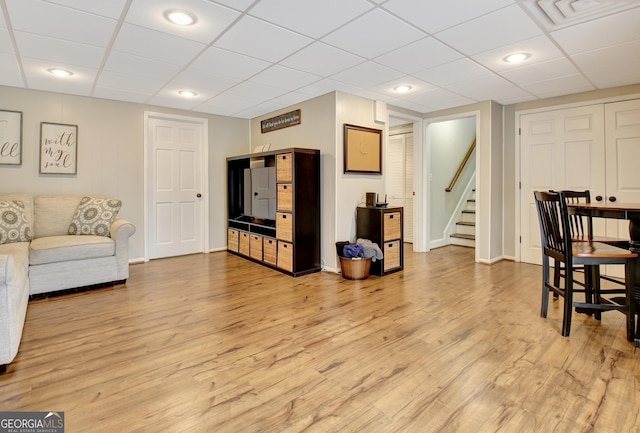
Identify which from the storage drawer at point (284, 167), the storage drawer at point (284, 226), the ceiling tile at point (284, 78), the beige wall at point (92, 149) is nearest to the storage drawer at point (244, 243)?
the storage drawer at point (284, 226)

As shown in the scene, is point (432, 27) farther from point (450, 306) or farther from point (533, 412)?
point (533, 412)

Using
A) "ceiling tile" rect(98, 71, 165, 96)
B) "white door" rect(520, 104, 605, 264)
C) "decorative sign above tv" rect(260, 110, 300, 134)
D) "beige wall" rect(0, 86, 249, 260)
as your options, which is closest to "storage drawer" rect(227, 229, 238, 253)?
"beige wall" rect(0, 86, 249, 260)

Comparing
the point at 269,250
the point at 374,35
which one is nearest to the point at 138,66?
the point at 374,35

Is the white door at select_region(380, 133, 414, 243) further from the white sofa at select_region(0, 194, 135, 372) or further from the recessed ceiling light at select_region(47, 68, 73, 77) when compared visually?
the recessed ceiling light at select_region(47, 68, 73, 77)

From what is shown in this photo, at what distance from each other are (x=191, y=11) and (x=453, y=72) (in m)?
2.58

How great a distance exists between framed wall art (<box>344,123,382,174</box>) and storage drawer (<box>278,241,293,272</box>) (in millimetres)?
1195

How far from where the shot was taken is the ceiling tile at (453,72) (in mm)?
3332

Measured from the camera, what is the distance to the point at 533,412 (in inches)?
63.2

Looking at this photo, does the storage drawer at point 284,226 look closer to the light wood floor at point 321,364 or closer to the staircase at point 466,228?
the light wood floor at point 321,364

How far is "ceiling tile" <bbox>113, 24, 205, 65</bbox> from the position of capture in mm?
2643

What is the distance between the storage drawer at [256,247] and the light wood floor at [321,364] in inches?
50.7

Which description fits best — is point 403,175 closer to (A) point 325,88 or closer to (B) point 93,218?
(A) point 325,88

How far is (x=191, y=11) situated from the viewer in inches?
91.5

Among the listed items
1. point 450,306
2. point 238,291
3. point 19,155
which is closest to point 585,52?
point 450,306
